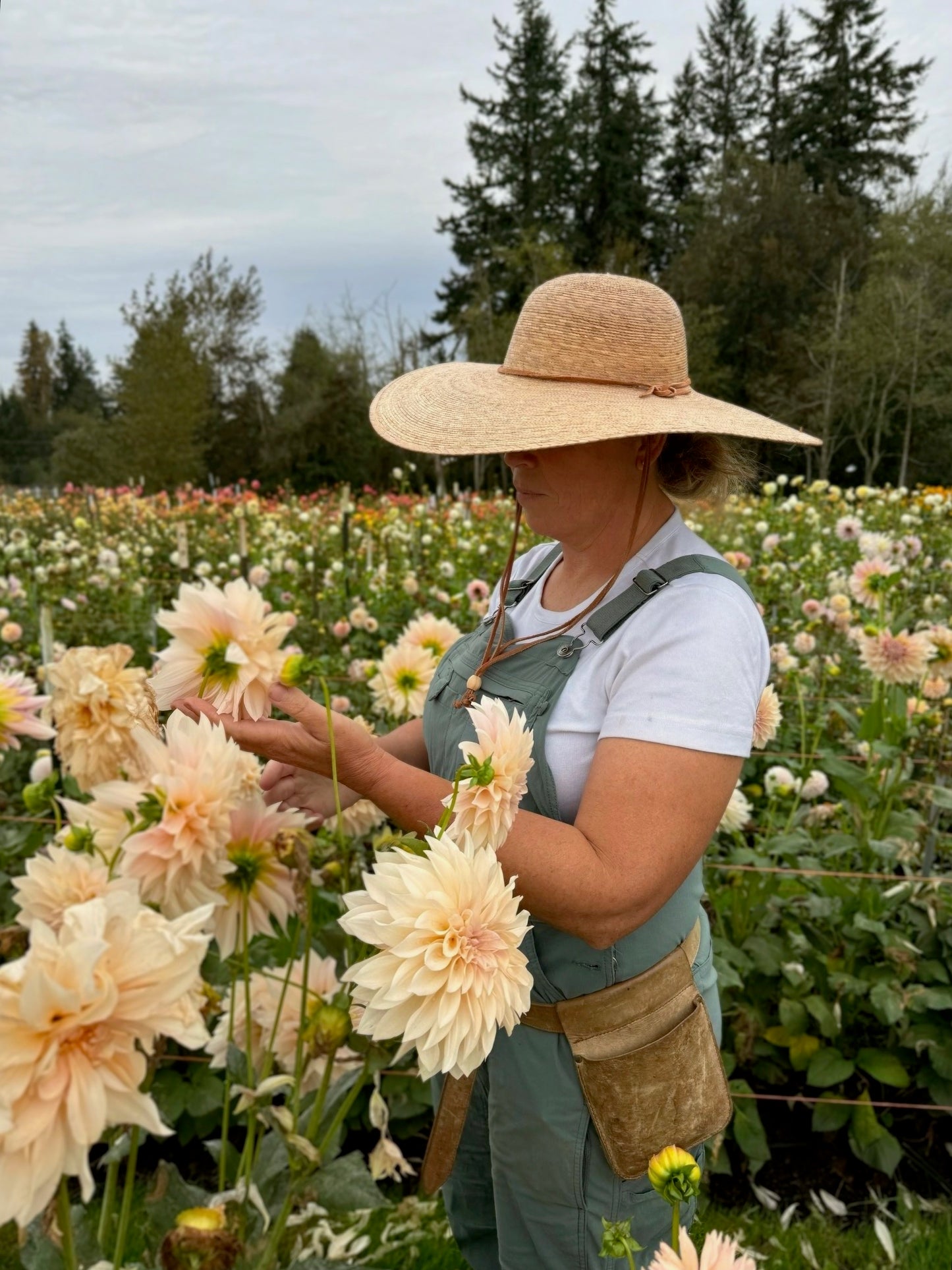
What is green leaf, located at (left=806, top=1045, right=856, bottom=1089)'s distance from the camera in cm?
229

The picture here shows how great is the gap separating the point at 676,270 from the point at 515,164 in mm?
6827

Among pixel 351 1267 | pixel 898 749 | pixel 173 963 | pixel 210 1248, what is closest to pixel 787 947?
pixel 898 749

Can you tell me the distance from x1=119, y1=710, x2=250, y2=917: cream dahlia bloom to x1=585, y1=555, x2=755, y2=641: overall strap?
0.61m

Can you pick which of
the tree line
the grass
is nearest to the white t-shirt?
the grass

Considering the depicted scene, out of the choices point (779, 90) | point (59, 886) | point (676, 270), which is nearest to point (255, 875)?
point (59, 886)

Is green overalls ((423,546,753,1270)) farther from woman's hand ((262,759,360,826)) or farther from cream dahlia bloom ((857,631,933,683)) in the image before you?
cream dahlia bloom ((857,631,933,683))

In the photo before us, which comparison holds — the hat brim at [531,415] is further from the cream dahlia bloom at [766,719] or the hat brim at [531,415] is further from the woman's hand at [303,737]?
the cream dahlia bloom at [766,719]

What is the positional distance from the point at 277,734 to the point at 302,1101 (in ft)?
1.99

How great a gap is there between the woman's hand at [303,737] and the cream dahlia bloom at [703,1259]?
0.55m

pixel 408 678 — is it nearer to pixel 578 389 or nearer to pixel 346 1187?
pixel 578 389

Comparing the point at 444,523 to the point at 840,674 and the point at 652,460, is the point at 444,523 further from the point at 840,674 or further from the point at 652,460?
the point at 652,460

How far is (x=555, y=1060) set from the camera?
138 cm

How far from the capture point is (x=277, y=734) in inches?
41.2

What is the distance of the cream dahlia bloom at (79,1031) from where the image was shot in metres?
0.50
